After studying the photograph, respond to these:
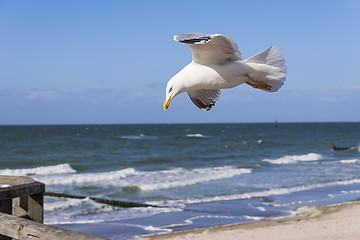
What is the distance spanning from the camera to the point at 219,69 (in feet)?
8.50

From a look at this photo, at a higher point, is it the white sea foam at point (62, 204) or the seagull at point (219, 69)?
the seagull at point (219, 69)

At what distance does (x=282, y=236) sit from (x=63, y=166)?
16.7 m

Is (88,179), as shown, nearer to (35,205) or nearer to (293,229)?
(293,229)

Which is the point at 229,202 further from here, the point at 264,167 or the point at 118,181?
the point at 264,167

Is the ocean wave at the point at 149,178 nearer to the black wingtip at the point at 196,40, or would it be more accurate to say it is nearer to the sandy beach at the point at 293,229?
the sandy beach at the point at 293,229

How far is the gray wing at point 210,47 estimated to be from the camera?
99.3 inches

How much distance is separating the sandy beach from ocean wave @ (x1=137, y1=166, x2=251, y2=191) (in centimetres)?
602

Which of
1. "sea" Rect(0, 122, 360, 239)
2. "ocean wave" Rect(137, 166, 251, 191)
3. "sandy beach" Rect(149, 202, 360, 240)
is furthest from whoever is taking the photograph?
"ocean wave" Rect(137, 166, 251, 191)

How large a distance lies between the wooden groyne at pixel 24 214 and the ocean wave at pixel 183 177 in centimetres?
1098

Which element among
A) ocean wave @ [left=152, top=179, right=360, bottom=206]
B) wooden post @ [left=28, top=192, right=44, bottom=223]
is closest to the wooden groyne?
wooden post @ [left=28, top=192, right=44, bottom=223]

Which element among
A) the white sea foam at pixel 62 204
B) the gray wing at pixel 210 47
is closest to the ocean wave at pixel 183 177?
the white sea foam at pixel 62 204

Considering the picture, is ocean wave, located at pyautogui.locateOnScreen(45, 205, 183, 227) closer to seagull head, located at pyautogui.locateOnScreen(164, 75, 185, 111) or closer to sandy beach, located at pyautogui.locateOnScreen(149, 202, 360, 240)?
sandy beach, located at pyautogui.locateOnScreen(149, 202, 360, 240)

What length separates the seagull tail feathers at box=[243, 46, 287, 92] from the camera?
278cm

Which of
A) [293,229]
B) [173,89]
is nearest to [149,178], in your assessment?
[293,229]
